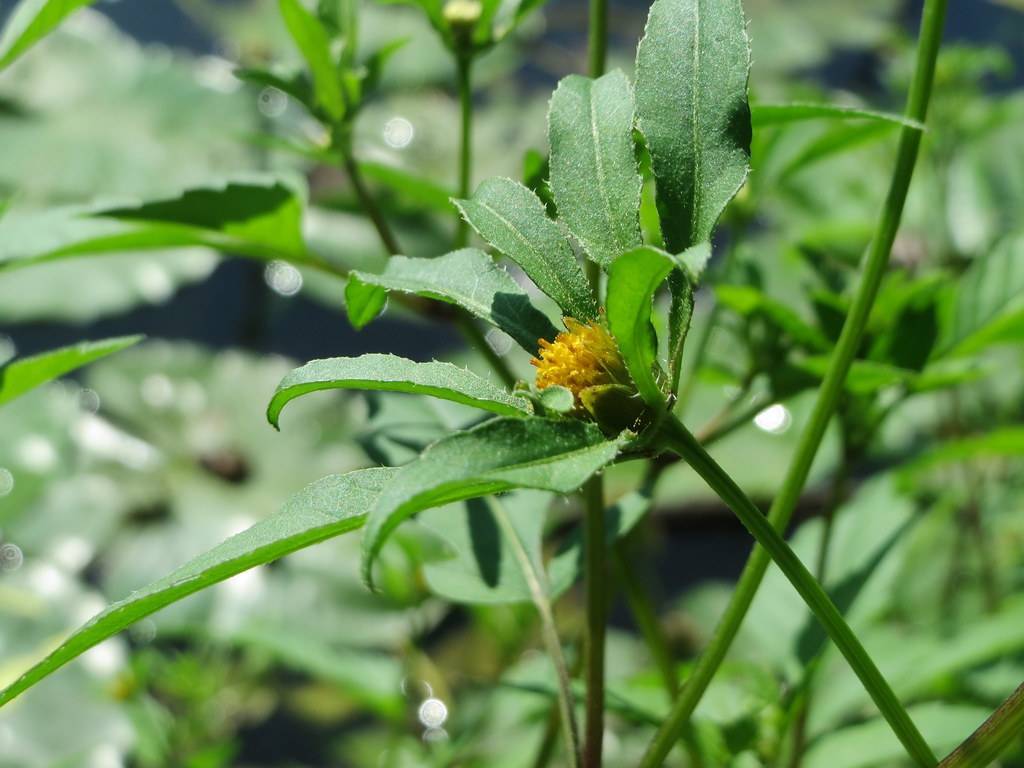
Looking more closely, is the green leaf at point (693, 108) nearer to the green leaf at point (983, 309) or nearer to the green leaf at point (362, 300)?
the green leaf at point (362, 300)

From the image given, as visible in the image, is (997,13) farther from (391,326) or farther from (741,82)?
(741,82)

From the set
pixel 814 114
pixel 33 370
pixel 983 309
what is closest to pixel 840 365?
pixel 814 114

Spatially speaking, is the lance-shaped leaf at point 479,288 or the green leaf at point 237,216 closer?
the lance-shaped leaf at point 479,288

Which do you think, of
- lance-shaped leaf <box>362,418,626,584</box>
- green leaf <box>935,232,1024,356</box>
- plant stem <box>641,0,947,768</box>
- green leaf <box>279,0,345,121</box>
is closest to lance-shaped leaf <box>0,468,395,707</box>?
lance-shaped leaf <box>362,418,626,584</box>

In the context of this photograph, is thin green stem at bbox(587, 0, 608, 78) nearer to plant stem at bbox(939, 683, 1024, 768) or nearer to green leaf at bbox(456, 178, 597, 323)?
green leaf at bbox(456, 178, 597, 323)

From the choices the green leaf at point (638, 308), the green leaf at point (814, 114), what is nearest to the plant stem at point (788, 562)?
the green leaf at point (638, 308)

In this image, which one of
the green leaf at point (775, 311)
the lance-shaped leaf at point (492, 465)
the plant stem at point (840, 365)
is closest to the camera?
the lance-shaped leaf at point (492, 465)
